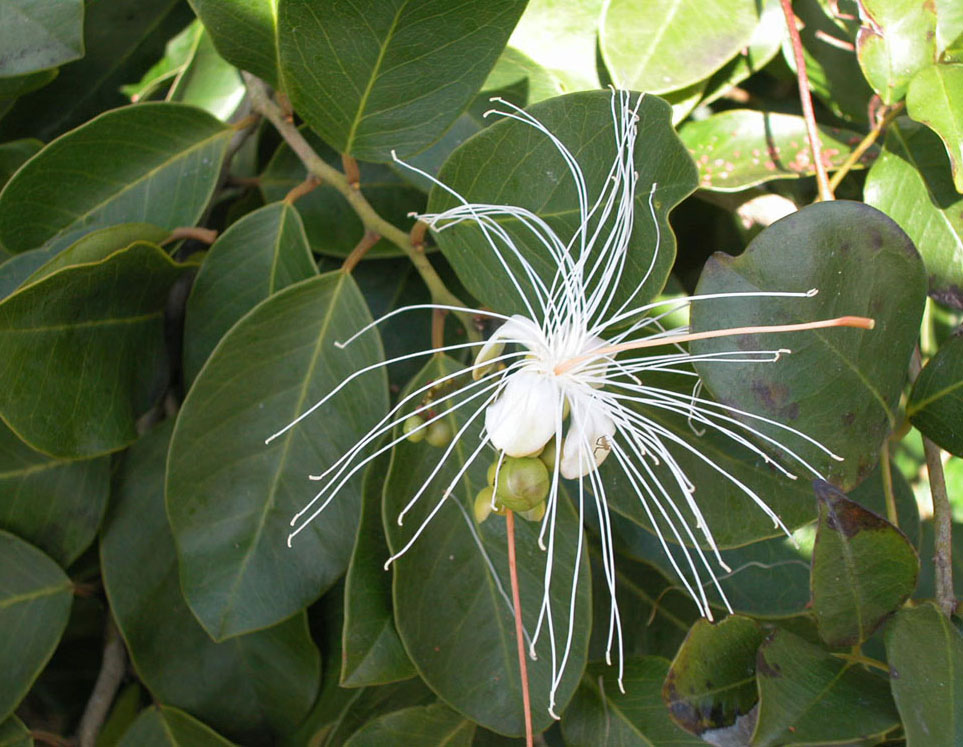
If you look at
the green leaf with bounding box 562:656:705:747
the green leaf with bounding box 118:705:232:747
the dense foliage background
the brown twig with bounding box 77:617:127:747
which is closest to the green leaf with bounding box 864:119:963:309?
the dense foliage background

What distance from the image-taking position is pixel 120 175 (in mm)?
1047

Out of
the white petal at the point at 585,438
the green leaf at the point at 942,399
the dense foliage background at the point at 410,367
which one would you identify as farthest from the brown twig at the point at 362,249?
the green leaf at the point at 942,399

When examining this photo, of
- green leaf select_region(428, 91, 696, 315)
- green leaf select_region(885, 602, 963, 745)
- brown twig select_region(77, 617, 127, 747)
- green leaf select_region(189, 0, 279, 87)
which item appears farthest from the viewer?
brown twig select_region(77, 617, 127, 747)

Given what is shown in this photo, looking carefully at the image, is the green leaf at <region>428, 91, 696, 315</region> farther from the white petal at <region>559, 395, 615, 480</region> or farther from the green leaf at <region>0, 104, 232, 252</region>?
the green leaf at <region>0, 104, 232, 252</region>

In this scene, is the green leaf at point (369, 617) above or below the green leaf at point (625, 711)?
above

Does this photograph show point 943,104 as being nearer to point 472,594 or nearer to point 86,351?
point 472,594

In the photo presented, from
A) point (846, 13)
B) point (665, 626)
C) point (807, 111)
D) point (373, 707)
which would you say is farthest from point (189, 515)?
point (846, 13)

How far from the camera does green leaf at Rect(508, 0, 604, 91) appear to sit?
44.4 inches

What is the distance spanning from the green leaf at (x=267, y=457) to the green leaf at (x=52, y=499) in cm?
20

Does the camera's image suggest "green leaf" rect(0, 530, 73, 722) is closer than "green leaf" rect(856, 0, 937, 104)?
No

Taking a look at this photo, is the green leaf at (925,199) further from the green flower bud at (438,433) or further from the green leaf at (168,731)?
the green leaf at (168,731)

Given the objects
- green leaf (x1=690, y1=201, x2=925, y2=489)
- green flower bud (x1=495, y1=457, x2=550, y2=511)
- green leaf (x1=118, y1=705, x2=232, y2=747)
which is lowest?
green leaf (x1=118, y1=705, x2=232, y2=747)

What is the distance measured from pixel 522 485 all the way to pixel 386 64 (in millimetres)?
452

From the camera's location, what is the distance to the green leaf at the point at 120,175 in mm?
987
